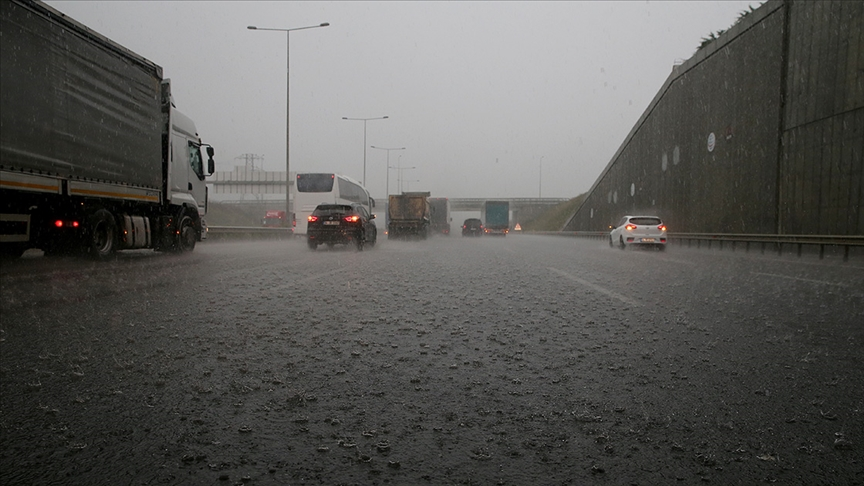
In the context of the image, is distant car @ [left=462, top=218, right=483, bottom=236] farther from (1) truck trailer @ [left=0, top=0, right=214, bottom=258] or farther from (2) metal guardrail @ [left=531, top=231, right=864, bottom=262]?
(1) truck trailer @ [left=0, top=0, right=214, bottom=258]

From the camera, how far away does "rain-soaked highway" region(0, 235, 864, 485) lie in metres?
2.39

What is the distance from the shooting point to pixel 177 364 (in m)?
3.95

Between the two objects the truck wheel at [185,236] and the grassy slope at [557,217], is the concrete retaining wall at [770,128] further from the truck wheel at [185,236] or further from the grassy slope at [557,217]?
the grassy slope at [557,217]

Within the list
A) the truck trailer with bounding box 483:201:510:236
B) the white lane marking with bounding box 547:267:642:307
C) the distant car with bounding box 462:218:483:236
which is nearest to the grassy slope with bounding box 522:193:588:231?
the truck trailer with bounding box 483:201:510:236

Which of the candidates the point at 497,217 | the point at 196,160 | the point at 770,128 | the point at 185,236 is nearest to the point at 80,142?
the point at 185,236

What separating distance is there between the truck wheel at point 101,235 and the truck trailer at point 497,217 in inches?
1869

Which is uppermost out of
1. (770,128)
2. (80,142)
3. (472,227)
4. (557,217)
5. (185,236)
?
(770,128)

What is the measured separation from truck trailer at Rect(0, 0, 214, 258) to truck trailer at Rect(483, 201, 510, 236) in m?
44.8

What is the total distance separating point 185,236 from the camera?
17219mm

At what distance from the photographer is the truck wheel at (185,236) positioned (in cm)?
1667

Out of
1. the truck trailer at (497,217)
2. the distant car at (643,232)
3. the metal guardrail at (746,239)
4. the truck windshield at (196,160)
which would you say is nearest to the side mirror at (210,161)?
the truck windshield at (196,160)

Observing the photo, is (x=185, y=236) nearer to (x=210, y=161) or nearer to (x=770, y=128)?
(x=210, y=161)

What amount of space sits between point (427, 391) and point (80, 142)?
1140cm

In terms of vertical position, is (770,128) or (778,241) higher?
(770,128)
